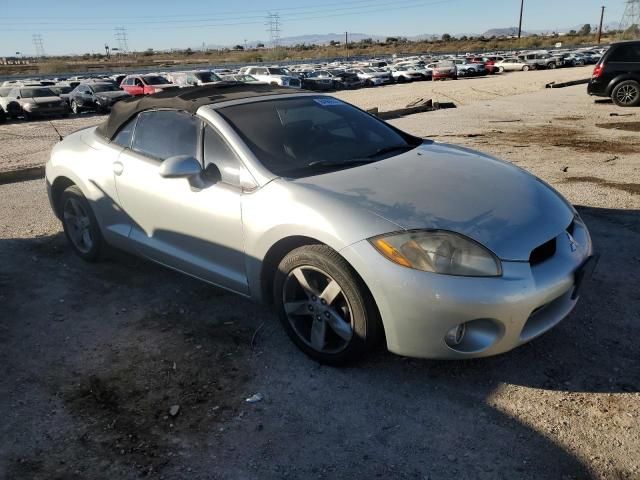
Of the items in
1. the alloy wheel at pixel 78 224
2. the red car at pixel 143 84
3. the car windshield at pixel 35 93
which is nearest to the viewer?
the alloy wheel at pixel 78 224

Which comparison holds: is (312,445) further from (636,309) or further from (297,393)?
→ (636,309)

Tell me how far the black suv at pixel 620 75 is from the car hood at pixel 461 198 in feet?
42.9

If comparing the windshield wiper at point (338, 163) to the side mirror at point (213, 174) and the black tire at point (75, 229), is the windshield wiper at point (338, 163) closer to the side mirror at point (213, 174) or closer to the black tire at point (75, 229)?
the side mirror at point (213, 174)

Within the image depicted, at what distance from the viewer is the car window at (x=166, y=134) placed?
12.1 feet

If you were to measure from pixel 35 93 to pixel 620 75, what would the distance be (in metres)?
21.6

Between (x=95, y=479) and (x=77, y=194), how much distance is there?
2947 millimetres

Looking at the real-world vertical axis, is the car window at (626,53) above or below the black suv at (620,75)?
above

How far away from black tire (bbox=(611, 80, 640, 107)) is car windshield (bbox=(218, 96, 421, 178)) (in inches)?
509

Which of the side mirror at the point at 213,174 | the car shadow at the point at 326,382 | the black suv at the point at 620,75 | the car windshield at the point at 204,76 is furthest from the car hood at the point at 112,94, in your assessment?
the side mirror at the point at 213,174

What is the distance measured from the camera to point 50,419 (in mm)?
2748

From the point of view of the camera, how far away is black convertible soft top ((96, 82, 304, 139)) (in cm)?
386

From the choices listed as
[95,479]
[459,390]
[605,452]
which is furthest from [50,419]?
[605,452]

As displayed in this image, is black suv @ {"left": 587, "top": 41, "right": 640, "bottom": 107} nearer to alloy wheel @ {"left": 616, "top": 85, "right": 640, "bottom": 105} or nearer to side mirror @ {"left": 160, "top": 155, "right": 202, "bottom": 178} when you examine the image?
alloy wheel @ {"left": 616, "top": 85, "right": 640, "bottom": 105}

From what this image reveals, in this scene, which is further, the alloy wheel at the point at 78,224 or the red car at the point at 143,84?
the red car at the point at 143,84
